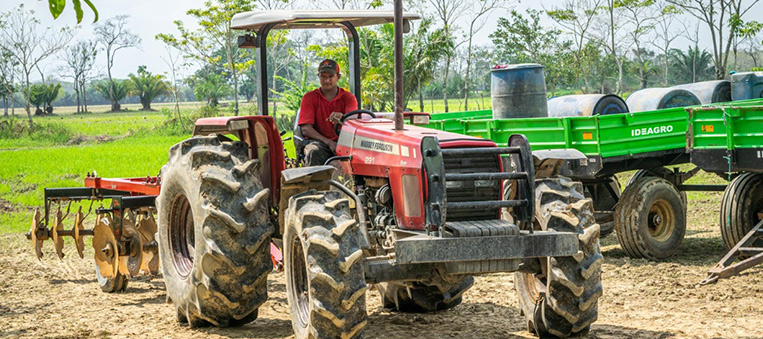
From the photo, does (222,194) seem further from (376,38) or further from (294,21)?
(376,38)

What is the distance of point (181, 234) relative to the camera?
8078 mm

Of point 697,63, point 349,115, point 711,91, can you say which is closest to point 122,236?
point 349,115

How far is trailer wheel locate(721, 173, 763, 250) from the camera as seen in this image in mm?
10352

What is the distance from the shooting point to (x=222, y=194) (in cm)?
693

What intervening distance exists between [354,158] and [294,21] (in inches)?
53.3

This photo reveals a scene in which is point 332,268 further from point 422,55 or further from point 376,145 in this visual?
point 422,55

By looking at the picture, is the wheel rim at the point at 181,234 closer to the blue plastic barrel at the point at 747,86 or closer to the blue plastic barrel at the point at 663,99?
the blue plastic barrel at the point at 663,99

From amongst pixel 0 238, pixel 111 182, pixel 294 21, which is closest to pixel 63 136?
pixel 0 238

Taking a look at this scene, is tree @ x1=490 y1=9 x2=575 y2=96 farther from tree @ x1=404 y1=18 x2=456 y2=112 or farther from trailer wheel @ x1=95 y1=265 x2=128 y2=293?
trailer wheel @ x1=95 y1=265 x2=128 y2=293

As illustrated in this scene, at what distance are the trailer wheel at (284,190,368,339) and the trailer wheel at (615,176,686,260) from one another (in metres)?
5.79

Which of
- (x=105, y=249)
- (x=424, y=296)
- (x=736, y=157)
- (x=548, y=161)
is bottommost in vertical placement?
(x=424, y=296)

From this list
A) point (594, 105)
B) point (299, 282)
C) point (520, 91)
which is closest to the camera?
point (299, 282)

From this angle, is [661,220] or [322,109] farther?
[661,220]

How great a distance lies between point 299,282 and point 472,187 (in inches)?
56.7
